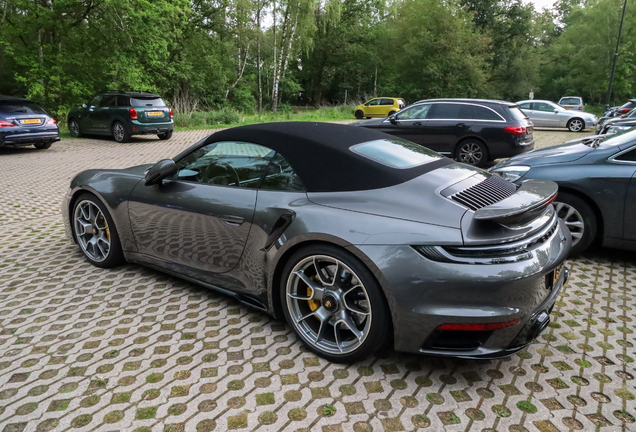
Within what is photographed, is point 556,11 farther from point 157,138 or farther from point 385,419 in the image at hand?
point 385,419

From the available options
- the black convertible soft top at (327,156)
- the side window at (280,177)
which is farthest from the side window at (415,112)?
the side window at (280,177)

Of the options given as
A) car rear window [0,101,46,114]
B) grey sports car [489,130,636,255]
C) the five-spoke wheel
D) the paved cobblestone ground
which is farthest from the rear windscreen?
grey sports car [489,130,636,255]

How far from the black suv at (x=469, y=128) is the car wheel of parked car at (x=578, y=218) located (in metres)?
5.93

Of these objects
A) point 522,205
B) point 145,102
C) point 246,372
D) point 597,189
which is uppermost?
point 145,102

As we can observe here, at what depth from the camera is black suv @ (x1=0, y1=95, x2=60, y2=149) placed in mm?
12461

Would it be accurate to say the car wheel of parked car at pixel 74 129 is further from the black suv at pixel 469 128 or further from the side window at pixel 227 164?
the side window at pixel 227 164

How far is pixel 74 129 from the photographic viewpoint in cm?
1711

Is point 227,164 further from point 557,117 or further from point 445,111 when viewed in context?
point 557,117

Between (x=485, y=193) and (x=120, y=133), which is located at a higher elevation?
(x=485, y=193)

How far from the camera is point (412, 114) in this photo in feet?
36.4

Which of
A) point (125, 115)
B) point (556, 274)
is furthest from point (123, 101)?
point (556, 274)

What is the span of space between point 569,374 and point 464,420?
82cm

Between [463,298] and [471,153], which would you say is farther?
[471,153]

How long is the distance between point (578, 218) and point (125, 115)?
14.4 meters
